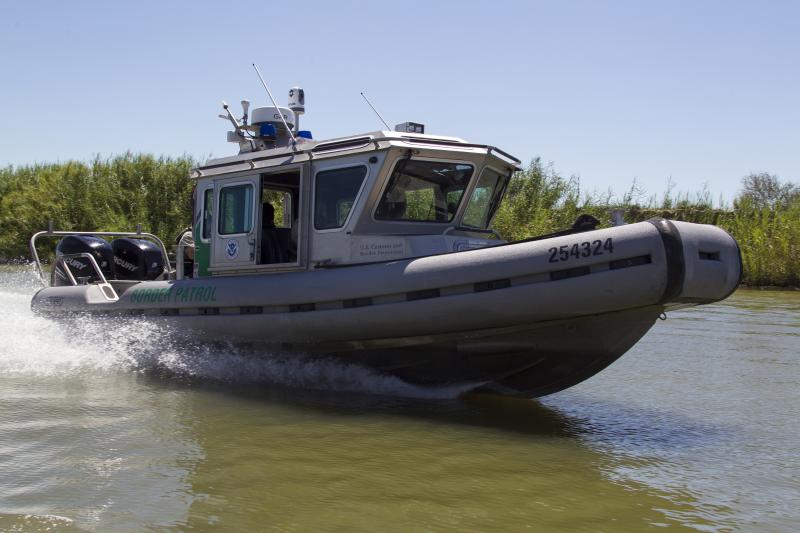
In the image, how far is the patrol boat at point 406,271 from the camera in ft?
15.7

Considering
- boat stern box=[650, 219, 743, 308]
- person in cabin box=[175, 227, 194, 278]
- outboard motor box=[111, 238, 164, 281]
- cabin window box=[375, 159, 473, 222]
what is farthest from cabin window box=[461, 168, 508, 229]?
outboard motor box=[111, 238, 164, 281]

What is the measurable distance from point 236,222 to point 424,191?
185cm

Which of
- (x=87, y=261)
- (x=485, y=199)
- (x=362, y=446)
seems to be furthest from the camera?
(x=87, y=261)

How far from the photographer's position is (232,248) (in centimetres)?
689

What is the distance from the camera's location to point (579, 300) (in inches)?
189

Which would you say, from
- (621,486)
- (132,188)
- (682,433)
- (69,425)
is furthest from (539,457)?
(132,188)

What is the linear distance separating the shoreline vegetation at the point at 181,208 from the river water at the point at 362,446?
6760 mm

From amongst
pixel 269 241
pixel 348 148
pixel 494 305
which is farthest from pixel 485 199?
pixel 269 241

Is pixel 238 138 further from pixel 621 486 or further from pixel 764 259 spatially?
pixel 764 259

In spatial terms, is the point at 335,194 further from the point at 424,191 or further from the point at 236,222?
the point at 236,222

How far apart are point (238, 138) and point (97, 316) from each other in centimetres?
228

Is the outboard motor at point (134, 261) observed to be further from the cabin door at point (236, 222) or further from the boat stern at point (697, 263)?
the boat stern at point (697, 263)

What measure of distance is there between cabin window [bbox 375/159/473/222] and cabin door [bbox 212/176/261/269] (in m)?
1.34

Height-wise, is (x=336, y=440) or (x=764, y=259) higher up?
(x=764, y=259)
